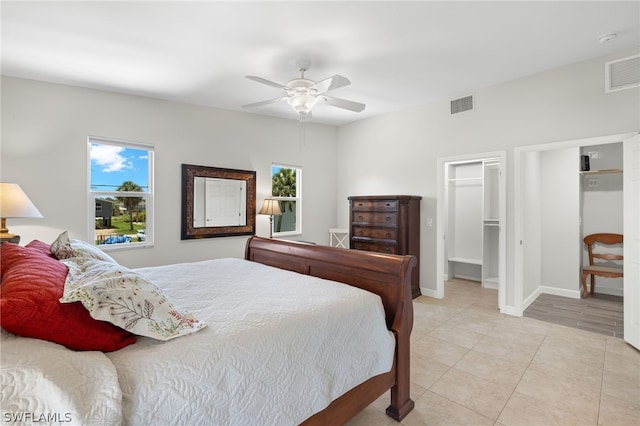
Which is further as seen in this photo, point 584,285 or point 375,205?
point 375,205

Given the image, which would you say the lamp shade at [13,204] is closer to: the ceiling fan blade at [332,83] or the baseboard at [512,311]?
the ceiling fan blade at [332,83]

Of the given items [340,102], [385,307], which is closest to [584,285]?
[385,307]

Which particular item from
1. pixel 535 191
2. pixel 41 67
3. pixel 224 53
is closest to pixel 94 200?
pixel 41 67

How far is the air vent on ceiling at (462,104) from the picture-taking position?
411cm

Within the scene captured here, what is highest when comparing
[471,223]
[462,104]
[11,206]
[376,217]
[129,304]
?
[462,104]

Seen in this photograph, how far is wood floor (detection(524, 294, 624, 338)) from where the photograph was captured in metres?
3.44

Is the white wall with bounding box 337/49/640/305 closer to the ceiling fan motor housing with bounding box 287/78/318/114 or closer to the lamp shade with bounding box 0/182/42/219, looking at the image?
the ceiling fan motor housing with bounding box 287/78/318/114

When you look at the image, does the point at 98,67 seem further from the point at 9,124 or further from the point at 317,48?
the point at 317,48

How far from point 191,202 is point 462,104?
389 centimetres

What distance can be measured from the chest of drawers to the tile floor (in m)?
1.07

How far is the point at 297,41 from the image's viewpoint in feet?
9.04

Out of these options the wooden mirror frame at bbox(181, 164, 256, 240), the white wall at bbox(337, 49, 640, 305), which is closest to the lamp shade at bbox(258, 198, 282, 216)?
the wooden mirror frame at bbox(181, 164, 256, 240)

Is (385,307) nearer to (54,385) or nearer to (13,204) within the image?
(54,385)

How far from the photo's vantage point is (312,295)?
1.80 metres
